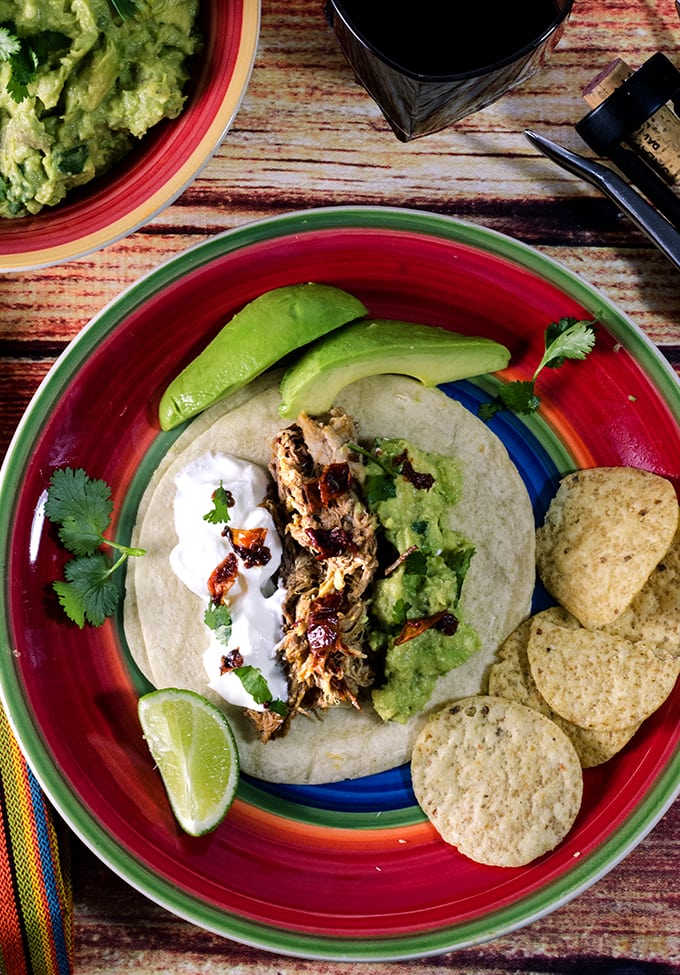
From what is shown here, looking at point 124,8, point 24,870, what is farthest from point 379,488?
point 24,870

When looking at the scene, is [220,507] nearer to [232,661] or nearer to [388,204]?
[232,661]

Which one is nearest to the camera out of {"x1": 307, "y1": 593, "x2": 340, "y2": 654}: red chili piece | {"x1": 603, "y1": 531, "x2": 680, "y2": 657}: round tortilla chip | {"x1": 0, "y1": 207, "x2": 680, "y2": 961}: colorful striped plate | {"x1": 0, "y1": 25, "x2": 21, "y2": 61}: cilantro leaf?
{"x1": 0, "y1": 25, "x2": 21, "y2": 61}: cilantro leaf

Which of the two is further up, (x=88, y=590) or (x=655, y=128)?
(x=655, y=128)

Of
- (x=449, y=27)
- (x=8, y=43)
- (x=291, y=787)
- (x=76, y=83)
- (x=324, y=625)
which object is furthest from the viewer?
(x=291, y=787)

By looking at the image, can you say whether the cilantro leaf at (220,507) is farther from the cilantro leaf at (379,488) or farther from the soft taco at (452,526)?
the cilantro leaf at (379,488)

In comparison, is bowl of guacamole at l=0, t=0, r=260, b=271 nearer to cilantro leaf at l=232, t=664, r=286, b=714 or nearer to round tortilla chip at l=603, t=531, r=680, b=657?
cilantro leaf at l=232, t=664, r=286, b=714

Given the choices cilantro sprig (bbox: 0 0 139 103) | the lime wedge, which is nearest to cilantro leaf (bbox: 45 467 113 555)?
the lime wedge

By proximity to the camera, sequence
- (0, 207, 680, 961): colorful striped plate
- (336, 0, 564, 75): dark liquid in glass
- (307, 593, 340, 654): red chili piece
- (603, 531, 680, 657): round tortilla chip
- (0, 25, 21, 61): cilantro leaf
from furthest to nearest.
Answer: (603, 531, 680, 657): round tortilla chip
(0, 207, 680, 961): colorful striped plate
(307, 593, 340, 654): red chili piece
(336, 0, 564, 75): dark liquid in glass
(0, 25, 21, 61): cilantro leaf
